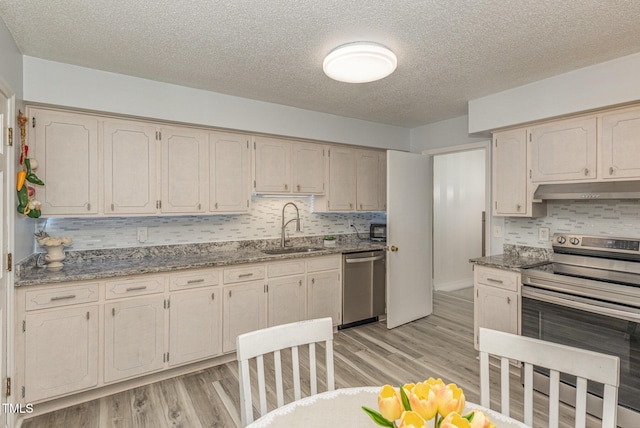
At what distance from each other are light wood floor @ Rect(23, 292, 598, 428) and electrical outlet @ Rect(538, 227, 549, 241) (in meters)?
1.23

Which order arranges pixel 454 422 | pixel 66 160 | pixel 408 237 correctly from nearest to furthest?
pixel 454 422
pixel 66 160
pixel 408 237

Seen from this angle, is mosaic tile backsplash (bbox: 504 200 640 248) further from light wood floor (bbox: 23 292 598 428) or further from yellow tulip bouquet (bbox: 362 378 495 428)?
yellow tulip bouquet (bbox: 362 378 495 428)

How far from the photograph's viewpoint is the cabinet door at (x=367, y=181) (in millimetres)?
4090

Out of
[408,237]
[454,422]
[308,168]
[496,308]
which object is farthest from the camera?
[408,237]

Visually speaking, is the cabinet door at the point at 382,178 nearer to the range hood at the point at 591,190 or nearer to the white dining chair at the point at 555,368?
the range hood at the point at 591,190

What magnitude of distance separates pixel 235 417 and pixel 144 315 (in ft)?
3.38

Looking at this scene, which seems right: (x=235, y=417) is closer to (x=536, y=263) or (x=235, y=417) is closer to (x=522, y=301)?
(x=522, y=301)

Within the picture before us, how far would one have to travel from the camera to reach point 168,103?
2.80m

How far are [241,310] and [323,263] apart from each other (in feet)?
3.19

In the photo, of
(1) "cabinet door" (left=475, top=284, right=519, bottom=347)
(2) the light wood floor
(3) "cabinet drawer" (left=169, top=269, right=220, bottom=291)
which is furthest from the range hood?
(3) "cabinet drawer" (left=169, top=269, right=220, bottom=291)

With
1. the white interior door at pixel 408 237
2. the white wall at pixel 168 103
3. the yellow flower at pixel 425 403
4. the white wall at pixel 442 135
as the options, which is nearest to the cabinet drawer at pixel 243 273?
the white wall at pixel 168 103

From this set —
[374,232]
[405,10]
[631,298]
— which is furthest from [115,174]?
[631,298]

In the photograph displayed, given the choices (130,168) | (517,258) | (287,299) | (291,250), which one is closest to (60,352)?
(130,168)

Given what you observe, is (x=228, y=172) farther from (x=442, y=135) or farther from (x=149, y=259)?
(x=442, y=135)
